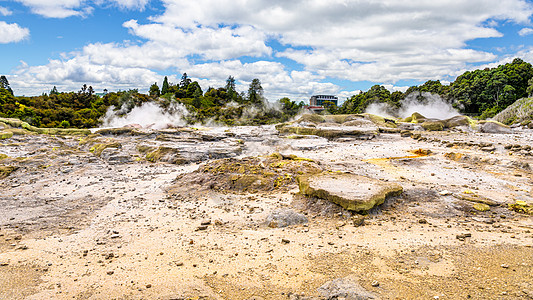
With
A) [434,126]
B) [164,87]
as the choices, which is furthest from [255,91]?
[434,126]

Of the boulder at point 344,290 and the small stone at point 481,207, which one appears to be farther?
the small stone at point 481,207

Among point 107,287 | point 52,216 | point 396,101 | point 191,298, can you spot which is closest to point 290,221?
point 191,298

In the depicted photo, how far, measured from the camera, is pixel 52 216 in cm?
721

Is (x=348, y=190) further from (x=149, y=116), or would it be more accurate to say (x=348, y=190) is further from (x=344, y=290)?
(x=149, y=116)

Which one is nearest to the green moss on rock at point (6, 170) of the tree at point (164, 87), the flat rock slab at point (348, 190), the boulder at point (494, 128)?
the flat rock slab at point (348, 190)

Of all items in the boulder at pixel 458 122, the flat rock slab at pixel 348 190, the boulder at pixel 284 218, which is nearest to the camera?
the boulder at pixel 284 218

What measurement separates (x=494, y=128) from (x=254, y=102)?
110 ft

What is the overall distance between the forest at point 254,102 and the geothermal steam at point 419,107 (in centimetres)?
84

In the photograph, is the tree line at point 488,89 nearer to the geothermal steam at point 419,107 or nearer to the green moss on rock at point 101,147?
the geothermal steam at point 419,107

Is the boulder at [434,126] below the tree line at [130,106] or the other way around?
below

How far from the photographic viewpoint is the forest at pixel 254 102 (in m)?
34.2

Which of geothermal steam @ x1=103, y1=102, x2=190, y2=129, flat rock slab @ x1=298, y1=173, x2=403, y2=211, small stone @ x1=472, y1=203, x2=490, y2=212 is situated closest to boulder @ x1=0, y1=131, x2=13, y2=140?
geothermal steam @ x1=103, y1=102, x2=190, y2=129

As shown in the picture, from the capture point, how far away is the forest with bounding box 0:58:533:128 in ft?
112

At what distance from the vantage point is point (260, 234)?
19.0ft
